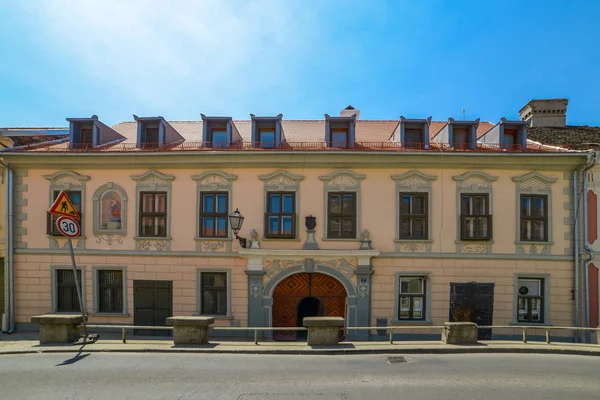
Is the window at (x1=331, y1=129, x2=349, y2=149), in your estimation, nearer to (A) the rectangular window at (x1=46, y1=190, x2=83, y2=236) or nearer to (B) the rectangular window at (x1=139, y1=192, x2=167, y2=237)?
(B) the rectangular window at (x1=139, y1=192, x2=167, y2=237)

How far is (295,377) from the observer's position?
741 centimetres

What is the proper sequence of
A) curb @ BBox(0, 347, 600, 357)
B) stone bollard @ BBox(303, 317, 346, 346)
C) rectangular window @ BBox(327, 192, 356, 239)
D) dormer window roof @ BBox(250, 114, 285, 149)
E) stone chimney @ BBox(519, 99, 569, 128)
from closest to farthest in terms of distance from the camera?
curb @ BBox(0, 347, 600, 357) → stone bollard @ BBox(303, 317, 346, 346) → rectangular window @ BBox(327, 192, 356, 239) → dormer window roof @ BBox(250, 114, 285, 149) → stone chimney @ BBox(519, 99, 569, 128)

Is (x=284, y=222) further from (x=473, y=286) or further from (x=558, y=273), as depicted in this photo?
(x=558, y=273)

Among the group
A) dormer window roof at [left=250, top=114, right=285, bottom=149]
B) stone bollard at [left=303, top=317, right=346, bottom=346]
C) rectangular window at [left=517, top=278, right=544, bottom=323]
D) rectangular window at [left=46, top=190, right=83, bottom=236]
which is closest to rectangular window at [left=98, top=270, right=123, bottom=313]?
rectangular window at [left=46, top=190, right=83, bottom=236]

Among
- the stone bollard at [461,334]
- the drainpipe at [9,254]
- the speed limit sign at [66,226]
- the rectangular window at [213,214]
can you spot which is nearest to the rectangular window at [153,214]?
the rectangular window at [213,214]

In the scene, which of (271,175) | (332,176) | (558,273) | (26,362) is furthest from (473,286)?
(26,362)

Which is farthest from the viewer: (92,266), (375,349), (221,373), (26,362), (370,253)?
(92,266)

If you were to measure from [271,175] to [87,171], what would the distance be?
7.17 m

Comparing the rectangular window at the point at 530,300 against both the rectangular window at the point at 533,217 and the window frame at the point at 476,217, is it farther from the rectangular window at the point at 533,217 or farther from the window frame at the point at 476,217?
the window frame at the point at 476,217

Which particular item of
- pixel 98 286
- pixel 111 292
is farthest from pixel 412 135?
pixel 98 286

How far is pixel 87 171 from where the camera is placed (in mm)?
12891

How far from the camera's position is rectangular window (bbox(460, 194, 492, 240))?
39.7ft

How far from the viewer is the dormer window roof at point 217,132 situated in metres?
13.5

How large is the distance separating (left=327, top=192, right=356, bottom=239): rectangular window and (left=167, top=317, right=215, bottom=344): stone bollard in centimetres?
530
